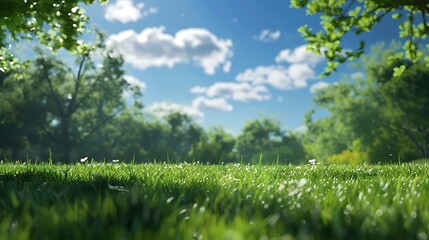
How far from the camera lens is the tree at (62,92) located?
53531mm

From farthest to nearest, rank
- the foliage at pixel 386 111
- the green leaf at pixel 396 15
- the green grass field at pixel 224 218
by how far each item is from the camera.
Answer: the foliage at pixel 386 111, the green leaf at pixel 396 15, the green grass field at pixel 224 218

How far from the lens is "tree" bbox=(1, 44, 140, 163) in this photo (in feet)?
176

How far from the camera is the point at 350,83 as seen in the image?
69.7m

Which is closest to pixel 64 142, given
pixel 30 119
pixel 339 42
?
pixel 30 119

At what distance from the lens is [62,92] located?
5681cm

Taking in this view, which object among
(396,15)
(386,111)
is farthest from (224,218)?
(386,111)

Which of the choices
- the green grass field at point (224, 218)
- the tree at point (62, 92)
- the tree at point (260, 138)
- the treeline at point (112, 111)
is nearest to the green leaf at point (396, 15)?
the green grass field at point (224, 218)

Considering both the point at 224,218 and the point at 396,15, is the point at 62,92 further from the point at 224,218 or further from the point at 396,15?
the point at 224,218

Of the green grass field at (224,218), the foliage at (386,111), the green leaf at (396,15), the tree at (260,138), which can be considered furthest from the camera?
the tree at (260,138)

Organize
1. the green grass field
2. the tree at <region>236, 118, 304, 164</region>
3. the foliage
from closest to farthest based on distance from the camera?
the green grass field
the foliage
the tree at <region>236, 118, 304, 164</region>

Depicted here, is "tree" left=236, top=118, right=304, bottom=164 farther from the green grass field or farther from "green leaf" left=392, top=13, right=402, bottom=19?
the green grass field

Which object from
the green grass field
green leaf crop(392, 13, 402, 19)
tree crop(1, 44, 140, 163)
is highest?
tree crop(1, 44, 140, 163)

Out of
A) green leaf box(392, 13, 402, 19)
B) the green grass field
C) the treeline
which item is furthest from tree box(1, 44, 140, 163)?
the green grass field

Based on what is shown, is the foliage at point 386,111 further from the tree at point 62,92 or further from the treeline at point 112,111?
the tree at point 62,92
